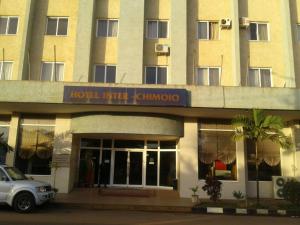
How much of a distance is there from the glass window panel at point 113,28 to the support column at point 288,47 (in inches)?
389

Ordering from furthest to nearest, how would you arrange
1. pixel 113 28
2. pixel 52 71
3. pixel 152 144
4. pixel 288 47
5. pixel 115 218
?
pixel 113 28
pixel 152 144
pixel 52 71
pixel 288 47
pixel 115 218

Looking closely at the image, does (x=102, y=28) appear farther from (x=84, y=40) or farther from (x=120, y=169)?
(x=120, y=169)

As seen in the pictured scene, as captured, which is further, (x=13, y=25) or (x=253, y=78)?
(x=13, y=25)

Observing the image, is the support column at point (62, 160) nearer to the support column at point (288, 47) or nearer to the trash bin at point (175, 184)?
the trash bin at point (175, 184)

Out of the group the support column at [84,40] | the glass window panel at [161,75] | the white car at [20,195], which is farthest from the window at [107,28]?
the white car at [20,195]

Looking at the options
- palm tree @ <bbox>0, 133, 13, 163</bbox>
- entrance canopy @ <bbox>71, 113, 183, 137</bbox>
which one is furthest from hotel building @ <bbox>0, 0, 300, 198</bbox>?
palm tree @ <bbox>0, 133, 13, 163</bbox>

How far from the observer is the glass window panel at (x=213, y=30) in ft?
69.9

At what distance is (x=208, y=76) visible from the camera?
2070 cm

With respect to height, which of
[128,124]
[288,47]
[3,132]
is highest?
[288,47]

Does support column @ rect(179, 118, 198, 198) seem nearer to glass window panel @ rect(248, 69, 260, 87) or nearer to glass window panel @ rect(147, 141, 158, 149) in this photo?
glass window panel @ rect(147, 141, 158, 149)

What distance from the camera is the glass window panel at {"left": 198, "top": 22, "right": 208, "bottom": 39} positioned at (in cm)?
2133

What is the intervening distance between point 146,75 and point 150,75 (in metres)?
0.23

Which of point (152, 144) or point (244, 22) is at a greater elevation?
point (244, 22)

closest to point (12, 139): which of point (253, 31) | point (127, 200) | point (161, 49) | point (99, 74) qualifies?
point (99, 74)
